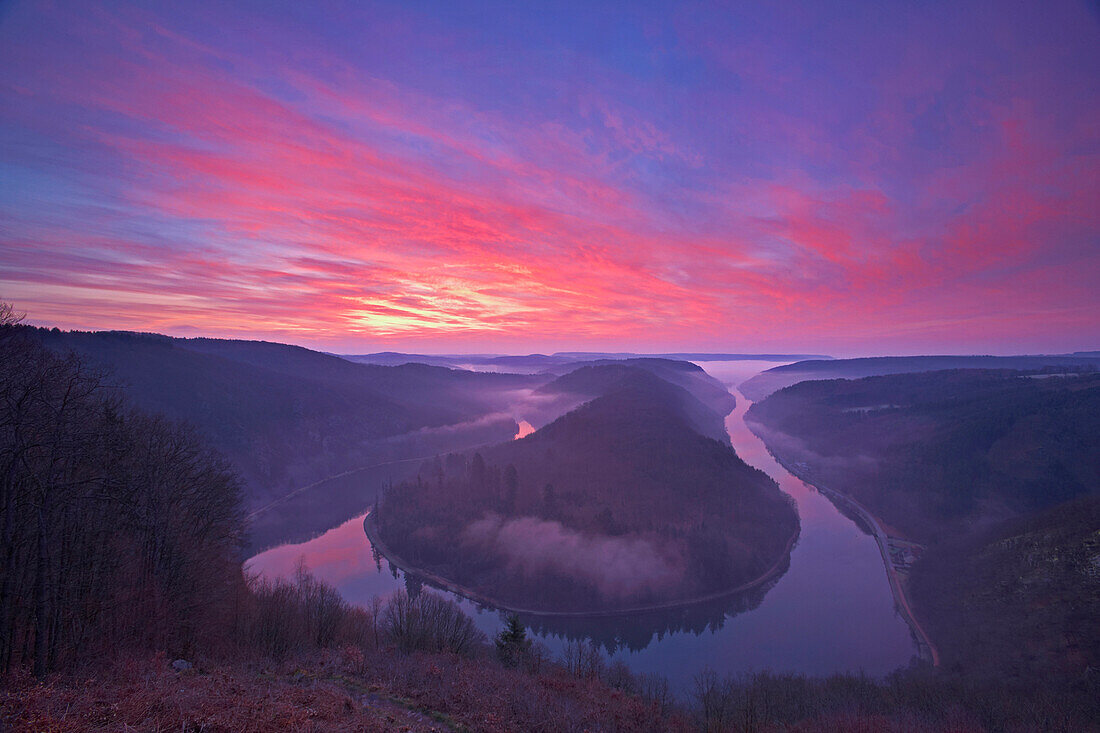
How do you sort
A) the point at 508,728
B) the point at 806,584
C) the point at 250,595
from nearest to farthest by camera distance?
the point at 508,728, the point at 250,595, the point at 806,584

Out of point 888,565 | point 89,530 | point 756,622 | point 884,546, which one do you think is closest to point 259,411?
point 89,530

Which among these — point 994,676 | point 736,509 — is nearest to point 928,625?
point 994,676

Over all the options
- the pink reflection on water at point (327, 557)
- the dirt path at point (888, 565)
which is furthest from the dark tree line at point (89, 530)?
the dirt path at point (888, 565)

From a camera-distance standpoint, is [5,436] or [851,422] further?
[851,422]

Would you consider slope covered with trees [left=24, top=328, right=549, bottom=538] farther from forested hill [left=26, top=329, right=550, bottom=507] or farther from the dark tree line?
the dark tree line

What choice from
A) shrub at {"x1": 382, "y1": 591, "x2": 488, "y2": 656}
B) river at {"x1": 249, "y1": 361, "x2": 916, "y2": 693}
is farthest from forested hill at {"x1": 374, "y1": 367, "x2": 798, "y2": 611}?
shrub at {"x1": 382, "y1": 591, "x2": 488, "y2": 656}

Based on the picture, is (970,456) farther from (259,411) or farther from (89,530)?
(259,411)

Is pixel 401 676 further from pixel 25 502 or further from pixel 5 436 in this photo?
pixel 5 436
